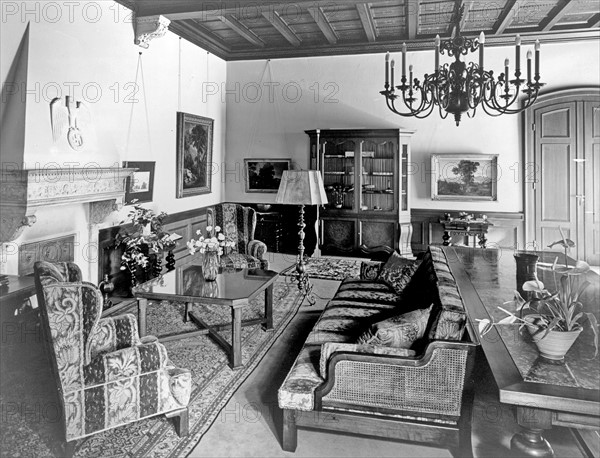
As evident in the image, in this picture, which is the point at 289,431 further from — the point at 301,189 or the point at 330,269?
the point at 330,269

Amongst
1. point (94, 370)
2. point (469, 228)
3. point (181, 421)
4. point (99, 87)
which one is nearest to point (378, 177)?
point (469, 228)

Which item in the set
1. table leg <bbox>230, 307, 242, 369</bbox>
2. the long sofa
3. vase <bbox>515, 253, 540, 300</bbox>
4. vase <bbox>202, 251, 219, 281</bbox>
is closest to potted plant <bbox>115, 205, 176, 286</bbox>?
vase <bbox>202, 251, 219, 281</bbox>

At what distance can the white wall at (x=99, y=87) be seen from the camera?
405 centimetres

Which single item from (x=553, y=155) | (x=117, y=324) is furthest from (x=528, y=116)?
(x=117, y=324)

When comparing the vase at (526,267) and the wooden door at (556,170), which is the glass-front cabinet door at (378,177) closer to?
the wooden door at (556,170)

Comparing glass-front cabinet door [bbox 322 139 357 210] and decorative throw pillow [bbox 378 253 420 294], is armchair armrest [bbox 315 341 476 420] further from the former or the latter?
glass-front cabinet door [bbox 322 139 357 210]

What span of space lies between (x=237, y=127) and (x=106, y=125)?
3.70 metres

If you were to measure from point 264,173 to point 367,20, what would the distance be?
10.7 feet

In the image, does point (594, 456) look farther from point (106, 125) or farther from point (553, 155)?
point (553, 155)

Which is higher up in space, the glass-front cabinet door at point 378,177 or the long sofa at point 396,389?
the glass-front cabinet door at point 378,177

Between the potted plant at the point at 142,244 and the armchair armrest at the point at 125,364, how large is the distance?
10.0 ft

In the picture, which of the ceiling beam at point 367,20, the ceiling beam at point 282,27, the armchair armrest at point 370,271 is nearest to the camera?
the armchair armrest at point 370,271

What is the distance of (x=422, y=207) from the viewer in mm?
8008

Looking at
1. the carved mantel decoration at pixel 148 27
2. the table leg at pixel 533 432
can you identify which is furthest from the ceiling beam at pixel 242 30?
the table leg at pixel 533 432
